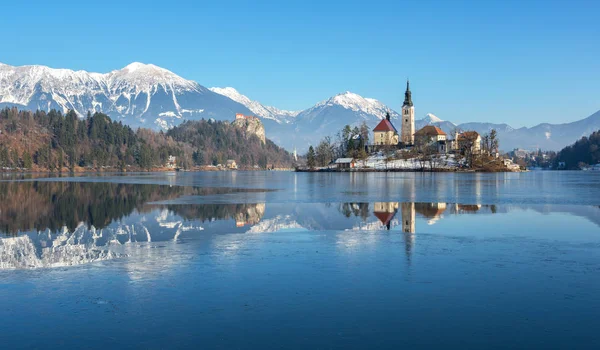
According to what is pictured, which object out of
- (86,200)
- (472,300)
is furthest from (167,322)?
(86,200)

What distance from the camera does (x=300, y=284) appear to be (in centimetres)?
1781

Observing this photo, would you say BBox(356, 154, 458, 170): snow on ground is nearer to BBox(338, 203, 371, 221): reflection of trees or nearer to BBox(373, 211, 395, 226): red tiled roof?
BBox(338, 203, 371, 221): reflection of trees

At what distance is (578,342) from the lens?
12.4 metres

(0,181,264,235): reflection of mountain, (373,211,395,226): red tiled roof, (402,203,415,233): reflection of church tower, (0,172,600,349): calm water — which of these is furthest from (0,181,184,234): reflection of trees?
(402,203,415,233): reflection of church tower

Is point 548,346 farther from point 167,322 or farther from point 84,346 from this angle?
point 84,346

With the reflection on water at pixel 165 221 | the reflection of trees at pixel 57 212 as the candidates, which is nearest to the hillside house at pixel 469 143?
the reflection on water at pixel 165 221

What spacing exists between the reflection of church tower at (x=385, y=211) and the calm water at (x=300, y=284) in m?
1.10

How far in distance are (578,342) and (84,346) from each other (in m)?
11.9

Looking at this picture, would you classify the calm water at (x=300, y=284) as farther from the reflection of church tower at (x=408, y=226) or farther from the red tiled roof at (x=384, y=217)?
the red tiled roof at (x=384, y=217)

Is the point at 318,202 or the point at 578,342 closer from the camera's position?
the point at 578,342

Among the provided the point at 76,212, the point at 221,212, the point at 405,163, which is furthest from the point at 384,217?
the point at 405,163

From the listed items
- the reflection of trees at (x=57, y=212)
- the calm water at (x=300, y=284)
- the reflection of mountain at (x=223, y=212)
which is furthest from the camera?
the reflection of mountain at (x=223, y=212)

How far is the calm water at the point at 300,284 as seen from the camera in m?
13.0

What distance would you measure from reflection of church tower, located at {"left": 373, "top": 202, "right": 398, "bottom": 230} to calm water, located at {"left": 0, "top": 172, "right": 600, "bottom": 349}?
1095 mm
